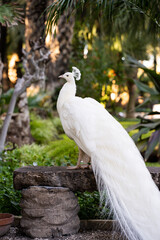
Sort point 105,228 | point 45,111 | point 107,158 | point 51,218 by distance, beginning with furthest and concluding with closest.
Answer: point 45,111 < point 105,228 < point 51,218 < point 107,158

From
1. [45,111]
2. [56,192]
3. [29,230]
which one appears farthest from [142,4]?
[45,111]

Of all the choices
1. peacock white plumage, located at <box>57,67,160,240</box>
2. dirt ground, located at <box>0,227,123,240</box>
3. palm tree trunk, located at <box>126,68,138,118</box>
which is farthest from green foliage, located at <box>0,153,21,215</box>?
palm tree trunk, located at <box>126,68,138,118</box>

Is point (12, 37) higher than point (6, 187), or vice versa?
point (12, 37)

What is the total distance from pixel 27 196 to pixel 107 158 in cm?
93

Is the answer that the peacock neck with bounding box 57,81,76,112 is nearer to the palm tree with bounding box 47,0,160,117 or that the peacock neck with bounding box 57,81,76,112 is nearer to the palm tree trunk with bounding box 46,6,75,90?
the palm tree with bounding box 47,0,160,117

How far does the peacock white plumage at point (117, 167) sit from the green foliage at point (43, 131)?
17.8 ft

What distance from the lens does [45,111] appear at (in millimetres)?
10758

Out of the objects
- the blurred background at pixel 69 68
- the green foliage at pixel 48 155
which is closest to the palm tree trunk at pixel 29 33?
the blurred background at pixel 69 68

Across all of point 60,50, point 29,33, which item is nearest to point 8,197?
point 29,33

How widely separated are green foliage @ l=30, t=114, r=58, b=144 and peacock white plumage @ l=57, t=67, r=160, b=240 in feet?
17.8

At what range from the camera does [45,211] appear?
366 cm

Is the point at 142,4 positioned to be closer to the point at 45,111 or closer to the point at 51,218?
the point at 51,218

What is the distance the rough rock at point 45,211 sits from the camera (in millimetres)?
3666

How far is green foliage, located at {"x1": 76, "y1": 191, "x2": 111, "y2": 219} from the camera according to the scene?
4.28m
